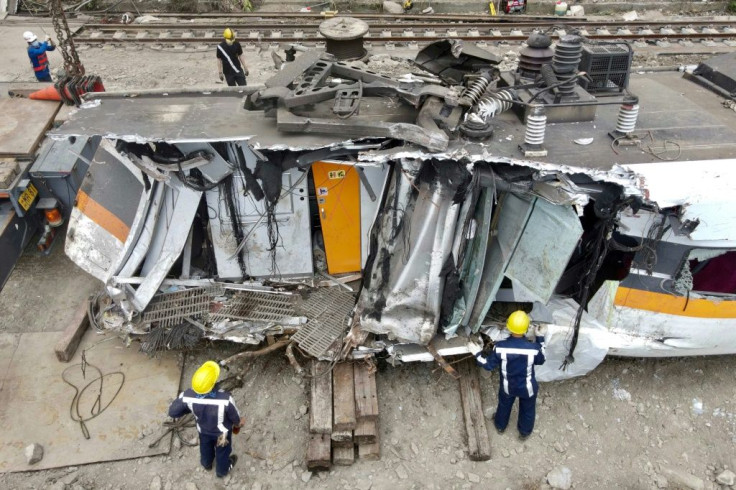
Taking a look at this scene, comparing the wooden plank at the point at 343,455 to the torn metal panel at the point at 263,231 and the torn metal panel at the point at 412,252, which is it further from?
the torn metal panel at the point at 263,231

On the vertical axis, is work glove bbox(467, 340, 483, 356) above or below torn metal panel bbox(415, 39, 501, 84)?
below

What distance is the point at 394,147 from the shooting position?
4711 mm

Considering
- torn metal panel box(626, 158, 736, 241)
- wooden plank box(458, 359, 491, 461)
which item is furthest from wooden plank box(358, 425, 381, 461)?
torn metal panel box(626, 158, 736, 241)

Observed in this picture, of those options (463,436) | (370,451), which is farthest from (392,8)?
(370,451)

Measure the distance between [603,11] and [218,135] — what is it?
1143 cm

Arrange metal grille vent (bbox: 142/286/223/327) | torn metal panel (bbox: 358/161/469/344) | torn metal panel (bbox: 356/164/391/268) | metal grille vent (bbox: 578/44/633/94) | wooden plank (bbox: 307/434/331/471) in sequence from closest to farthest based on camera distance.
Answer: torn metal panel (bbox: 358/161/469/344), wooden plank (bbox: 307/434/331/471), torn metal panel (bbox: 356/164/391/268), metal grille vent (bbox: 578/44/633/94), metal grille vent (bbox: 142/286/223/327)

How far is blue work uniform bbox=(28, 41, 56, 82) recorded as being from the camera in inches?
371

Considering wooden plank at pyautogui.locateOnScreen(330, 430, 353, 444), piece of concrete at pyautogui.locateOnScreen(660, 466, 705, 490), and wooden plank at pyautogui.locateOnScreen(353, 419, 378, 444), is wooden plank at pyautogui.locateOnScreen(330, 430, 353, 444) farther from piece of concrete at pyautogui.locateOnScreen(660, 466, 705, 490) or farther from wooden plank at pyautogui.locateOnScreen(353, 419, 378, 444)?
piece of concrete at pyautogui.locateOnScreen(660, 466, 705, 490)

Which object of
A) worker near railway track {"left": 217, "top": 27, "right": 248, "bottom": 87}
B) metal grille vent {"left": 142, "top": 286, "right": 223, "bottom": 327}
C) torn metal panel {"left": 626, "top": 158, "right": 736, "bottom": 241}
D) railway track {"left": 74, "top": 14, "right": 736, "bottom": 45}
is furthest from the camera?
railway track {"left": 74, "top": 14, "right": 736, "bottom": 45}

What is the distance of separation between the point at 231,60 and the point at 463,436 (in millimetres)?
6709

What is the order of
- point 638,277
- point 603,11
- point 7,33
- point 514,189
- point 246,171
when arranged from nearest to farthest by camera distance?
point 514,189, point 638,277, point 246,171, point 7,33, point 603,11

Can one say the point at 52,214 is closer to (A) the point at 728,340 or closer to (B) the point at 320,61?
(B) the point at 320,61

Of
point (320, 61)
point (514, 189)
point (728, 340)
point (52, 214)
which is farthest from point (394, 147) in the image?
point (52, 214)

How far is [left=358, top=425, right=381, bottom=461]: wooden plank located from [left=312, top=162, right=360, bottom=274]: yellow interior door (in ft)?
6.00
